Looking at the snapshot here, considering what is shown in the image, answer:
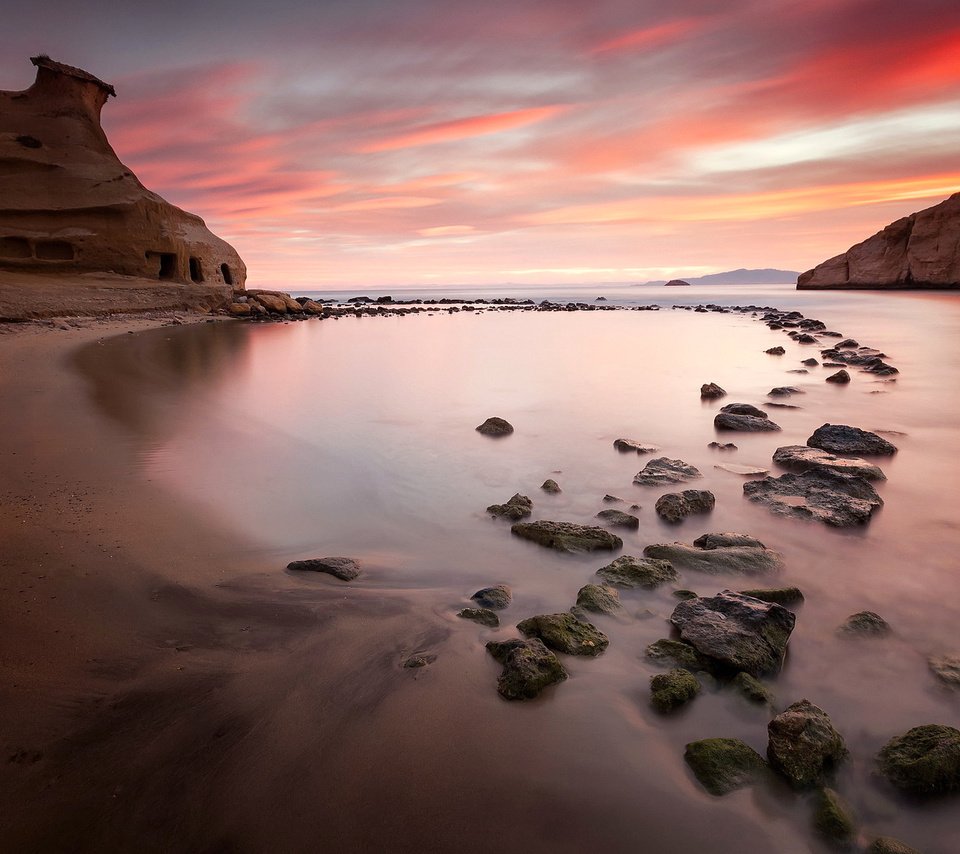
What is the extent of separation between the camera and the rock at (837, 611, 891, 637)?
10.5 feet

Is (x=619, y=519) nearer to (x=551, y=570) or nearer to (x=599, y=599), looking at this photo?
(x=551, y=570)

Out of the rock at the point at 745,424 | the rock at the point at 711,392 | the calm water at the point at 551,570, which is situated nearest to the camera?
the calm water at the point at 551,570

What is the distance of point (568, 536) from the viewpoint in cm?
429

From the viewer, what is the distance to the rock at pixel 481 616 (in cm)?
326

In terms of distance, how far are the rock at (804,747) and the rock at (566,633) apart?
0.93m

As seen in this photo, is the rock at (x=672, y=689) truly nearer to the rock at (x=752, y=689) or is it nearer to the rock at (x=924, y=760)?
the rock at (x=752, y=689)

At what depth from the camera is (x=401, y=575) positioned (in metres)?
3.86

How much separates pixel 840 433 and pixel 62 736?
8186mm

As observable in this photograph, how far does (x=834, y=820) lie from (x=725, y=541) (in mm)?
2361

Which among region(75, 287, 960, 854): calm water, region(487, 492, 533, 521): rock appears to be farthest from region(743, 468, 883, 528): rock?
region(487, 492, 533, 521): rock

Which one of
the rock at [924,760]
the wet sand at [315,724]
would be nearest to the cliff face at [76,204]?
the wet sand at [315,724]

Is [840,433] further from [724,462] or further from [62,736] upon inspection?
[62,736]

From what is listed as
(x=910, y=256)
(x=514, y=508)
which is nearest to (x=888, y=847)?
(x=514, y=508)

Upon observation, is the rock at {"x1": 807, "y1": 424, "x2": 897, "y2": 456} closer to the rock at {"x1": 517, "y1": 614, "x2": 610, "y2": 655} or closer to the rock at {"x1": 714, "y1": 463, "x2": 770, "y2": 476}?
the rock at {"x1": 714, "y1": 463, "x2": 770, "y2": 476}
